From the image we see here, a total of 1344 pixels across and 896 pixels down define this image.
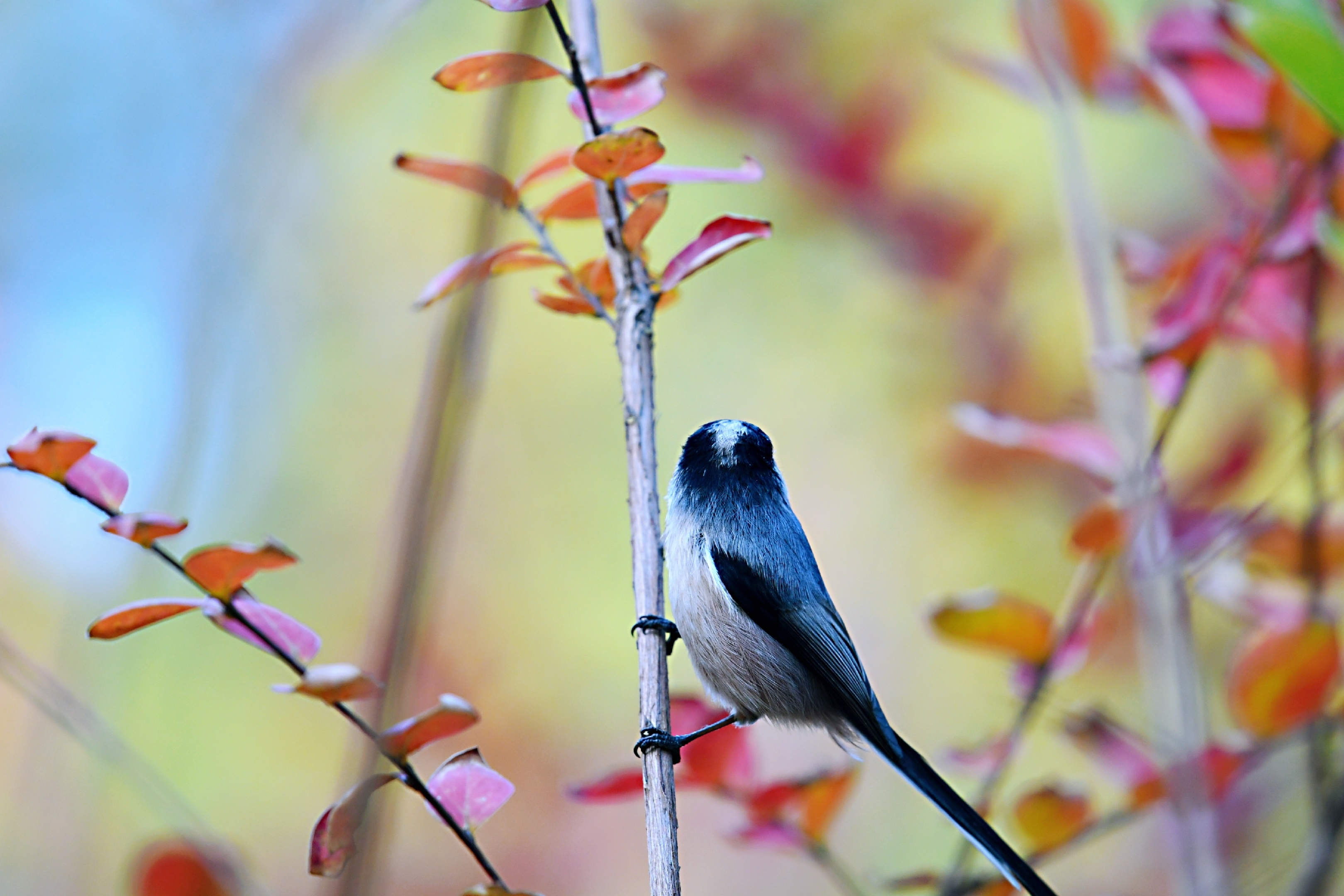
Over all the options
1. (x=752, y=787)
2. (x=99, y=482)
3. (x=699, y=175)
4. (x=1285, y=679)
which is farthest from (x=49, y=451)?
(x=1285, y=679)

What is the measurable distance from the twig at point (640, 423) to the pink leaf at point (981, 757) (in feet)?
1.75

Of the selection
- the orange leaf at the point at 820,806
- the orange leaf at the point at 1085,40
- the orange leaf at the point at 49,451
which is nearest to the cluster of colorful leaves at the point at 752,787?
the orange leaf at the point at 820,806

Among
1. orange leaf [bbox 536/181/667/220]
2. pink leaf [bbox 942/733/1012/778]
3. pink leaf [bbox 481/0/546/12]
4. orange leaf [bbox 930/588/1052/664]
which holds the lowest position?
pink leaf [bbox 942/733/1012/778]

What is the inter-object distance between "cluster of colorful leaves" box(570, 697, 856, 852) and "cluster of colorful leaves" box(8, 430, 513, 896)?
42 cm

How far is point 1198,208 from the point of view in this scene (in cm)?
262

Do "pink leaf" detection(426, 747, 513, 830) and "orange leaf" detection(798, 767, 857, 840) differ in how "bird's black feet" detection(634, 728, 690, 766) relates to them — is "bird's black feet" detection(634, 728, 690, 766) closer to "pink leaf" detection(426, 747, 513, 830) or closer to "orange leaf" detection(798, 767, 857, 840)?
"pink leaf" detection(426, 747, 513, 830)

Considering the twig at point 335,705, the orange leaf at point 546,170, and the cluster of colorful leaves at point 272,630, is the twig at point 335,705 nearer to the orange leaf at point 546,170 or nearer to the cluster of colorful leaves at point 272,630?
the cluster of colorful leaves at point 272,630

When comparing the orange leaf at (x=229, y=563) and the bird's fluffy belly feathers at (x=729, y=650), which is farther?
the bird's fluffy belly feathers at (x=729, y=650)

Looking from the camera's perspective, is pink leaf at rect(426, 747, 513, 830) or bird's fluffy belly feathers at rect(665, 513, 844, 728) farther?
bird's fluffy belly feathers at rect(665, 513, 844, 728)

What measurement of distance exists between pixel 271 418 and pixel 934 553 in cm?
193

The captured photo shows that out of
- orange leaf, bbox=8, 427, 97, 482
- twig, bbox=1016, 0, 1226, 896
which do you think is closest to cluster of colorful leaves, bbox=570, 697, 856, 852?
twig, bbox=1016, 0, 1226, 896

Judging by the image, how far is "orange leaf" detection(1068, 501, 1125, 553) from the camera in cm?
132

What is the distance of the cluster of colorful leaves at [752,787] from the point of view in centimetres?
123

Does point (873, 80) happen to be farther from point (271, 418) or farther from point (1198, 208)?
point (271, 418)
